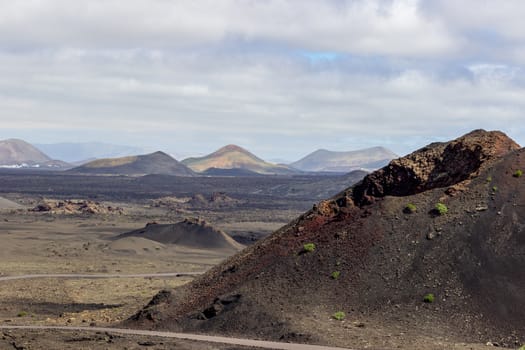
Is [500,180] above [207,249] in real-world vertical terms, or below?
above

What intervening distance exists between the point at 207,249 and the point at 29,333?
271 ft

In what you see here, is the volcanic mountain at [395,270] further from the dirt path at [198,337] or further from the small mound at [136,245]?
the small mound at [136,245]

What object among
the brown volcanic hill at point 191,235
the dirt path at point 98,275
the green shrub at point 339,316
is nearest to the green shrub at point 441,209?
the green shrub at point 339,316

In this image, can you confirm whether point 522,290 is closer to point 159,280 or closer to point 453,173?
point 453,173

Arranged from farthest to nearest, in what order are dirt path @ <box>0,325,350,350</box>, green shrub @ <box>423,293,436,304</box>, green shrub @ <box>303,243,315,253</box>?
green shrub @ <box>303,243,315,253</box> → green shrub @ <box>423,293,436,304</box> → dirt path @ <box>0,325,350,350</box>

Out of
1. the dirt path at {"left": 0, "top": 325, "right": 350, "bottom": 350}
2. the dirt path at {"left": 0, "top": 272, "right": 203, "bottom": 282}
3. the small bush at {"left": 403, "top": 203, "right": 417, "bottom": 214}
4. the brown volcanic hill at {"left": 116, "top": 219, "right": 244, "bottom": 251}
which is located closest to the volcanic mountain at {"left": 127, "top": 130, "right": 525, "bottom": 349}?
the small bush at {"left": 403, "top": 203, "right": 417, "bottom": 214}

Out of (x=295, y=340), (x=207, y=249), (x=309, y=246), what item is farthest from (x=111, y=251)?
(x=295, y=340)

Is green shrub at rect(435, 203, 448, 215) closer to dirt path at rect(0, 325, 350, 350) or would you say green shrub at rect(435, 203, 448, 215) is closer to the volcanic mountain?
the volcanic mountain

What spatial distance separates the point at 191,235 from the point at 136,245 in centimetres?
1304

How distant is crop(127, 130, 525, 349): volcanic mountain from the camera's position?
136 feet

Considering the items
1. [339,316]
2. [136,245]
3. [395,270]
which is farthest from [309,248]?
[136,245]

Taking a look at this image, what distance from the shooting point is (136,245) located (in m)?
121

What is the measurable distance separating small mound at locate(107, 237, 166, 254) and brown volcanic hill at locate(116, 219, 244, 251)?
551 cm

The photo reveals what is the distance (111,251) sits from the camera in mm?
118688
